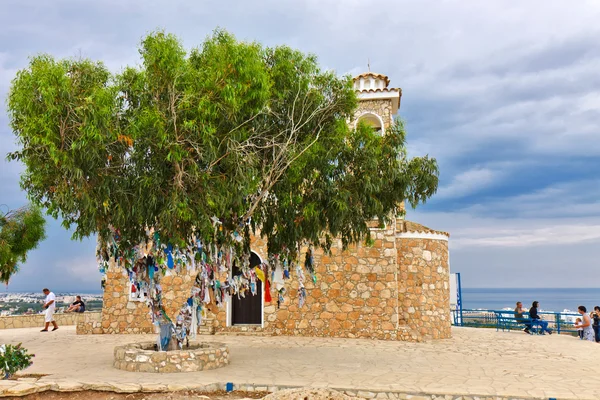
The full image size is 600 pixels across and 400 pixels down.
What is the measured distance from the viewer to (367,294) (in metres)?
16.2

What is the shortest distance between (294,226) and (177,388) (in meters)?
4.30

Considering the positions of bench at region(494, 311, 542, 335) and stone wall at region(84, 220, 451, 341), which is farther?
bench at region(494, 311, 542, 335)

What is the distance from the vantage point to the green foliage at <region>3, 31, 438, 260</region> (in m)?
9.01

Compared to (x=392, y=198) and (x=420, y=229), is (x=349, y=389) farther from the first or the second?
(x=420, y=229)

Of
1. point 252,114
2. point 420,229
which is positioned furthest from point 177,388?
point 420,229

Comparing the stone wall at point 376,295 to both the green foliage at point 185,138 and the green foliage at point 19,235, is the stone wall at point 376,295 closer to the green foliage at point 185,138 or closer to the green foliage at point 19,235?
the green foliage at point 185,138

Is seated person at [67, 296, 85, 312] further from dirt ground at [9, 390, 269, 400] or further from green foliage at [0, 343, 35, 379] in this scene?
dirt ground at [9, 390, 269, 400]

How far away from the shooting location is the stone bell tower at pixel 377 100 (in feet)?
56.4

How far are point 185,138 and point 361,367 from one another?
5822mm

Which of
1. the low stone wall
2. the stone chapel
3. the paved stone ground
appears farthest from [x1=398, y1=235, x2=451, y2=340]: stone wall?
the low stone wall

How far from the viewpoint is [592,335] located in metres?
17.7

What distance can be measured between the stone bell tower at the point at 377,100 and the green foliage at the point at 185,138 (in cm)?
612

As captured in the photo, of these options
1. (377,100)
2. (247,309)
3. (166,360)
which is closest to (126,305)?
(247,309)

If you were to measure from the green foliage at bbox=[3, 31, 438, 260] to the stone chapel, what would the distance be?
5.36 metres
